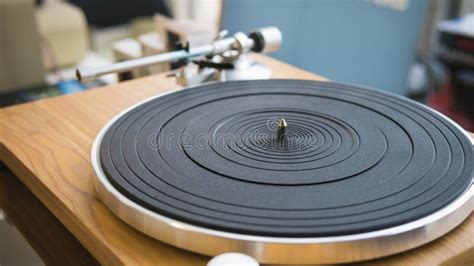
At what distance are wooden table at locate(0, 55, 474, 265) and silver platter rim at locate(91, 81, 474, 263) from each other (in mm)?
15

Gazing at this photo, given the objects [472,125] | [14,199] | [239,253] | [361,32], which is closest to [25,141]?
[14,199]

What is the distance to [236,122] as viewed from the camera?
72 centimetres

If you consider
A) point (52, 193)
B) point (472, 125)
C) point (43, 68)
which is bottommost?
point (472, 125)

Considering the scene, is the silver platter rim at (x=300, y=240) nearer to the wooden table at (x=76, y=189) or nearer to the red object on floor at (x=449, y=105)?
the wooden table at (x=76, y=189)

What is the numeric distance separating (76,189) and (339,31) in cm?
88

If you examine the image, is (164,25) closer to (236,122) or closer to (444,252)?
(236,122)

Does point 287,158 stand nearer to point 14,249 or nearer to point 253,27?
point 14,249

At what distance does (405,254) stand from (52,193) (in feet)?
1.17

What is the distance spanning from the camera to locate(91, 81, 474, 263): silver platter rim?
483 millimetres

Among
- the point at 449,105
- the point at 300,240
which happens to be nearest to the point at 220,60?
the point at 300,240

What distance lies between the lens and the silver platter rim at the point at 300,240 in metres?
0.48

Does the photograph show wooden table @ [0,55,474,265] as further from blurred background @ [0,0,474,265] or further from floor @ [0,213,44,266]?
blurred background @ [0,0,474,265]

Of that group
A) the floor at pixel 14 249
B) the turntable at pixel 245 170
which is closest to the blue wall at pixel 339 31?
the turntable at pixel 245 170

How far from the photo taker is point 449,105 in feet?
6.91
